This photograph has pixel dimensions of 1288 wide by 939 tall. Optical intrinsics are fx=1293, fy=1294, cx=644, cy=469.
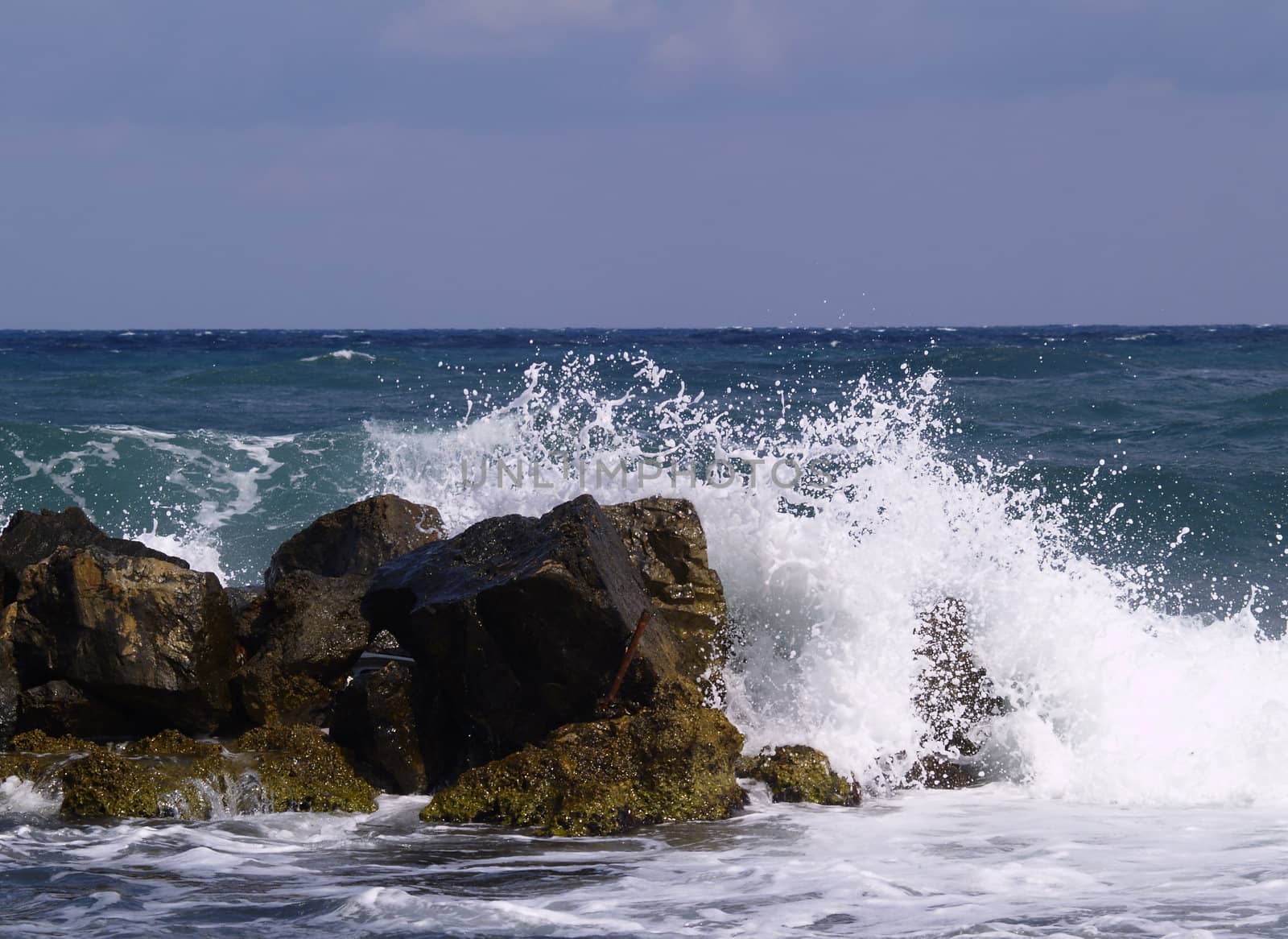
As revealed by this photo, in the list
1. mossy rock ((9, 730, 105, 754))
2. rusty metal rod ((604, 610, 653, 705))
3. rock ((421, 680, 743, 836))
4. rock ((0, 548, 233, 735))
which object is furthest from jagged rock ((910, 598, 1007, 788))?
mossy rock ((9, 730, 105, 754))

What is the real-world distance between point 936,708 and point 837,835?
137cm

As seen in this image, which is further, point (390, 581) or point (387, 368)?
point (387, 368)

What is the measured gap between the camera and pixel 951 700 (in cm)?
612

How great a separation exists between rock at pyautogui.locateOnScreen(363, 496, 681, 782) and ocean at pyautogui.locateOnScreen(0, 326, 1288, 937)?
556 millimetres

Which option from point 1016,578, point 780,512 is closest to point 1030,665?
point 1016,578

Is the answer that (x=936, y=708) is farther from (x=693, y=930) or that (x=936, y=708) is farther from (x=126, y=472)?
(x=126, y=472)

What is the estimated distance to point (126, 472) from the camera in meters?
13.6

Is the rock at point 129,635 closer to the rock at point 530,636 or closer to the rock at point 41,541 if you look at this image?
the rock at point 41,541

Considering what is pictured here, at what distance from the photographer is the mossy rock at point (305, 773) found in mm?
5082

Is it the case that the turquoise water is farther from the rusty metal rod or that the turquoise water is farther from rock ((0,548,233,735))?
the rusty metal rod

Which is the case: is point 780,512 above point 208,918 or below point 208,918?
above

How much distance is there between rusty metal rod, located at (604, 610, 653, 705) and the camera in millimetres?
5184

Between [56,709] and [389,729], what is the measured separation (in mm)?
1454

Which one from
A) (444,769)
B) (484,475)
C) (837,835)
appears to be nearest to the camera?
(837,835)
